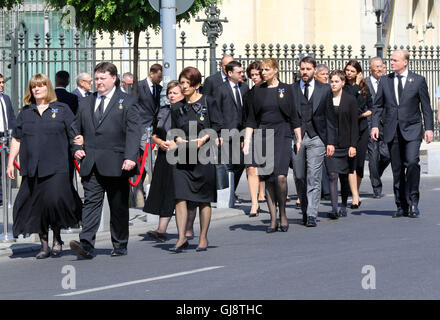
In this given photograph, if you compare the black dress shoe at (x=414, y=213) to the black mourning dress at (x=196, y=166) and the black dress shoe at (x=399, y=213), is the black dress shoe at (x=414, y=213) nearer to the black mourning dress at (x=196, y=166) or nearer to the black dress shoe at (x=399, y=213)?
the black dress shoe at (x=399, y=213)

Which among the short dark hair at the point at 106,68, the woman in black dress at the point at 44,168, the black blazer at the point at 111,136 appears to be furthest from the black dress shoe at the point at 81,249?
the short dark hair at the point at 106,68

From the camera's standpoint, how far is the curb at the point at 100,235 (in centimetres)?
1177

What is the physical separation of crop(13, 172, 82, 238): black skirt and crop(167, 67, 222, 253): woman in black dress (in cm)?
105

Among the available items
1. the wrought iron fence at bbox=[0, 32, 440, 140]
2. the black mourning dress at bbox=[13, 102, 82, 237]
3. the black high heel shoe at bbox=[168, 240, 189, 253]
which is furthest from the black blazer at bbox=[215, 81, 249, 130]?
the black mourning dress at bbox=[13, 102, 82, 237]

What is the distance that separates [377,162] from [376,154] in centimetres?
20

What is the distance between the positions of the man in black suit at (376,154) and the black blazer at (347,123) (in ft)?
6.63

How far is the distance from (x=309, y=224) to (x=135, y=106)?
305cm

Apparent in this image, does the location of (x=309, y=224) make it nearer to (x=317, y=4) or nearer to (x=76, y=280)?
(x=76, y=280)

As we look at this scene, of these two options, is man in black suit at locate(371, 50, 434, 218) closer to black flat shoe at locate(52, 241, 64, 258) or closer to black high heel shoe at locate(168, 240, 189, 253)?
black high heel shoe at locate(168, 240, 189, 253)

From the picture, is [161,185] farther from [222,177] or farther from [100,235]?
[222,177]

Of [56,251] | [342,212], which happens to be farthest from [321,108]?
[56,251]

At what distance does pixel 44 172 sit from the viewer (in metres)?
11.2
